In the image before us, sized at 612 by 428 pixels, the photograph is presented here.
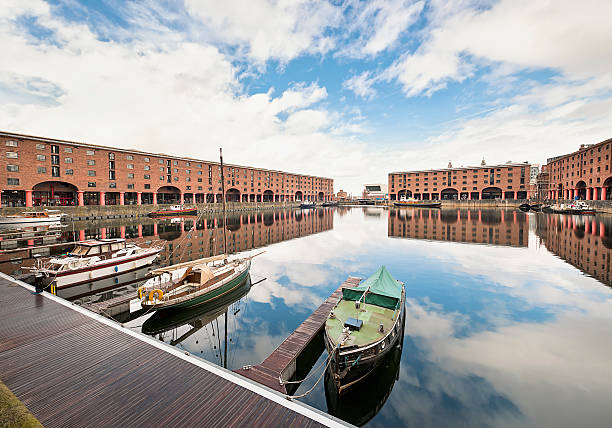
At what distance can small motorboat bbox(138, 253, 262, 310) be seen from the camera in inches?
539

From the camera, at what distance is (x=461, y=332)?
1291 cm

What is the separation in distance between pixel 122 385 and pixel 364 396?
7.37m

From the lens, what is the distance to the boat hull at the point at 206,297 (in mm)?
13488

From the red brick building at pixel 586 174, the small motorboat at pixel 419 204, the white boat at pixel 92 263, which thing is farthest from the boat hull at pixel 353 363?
the small motorboat at pixel 419 204

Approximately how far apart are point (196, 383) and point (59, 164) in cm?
7915

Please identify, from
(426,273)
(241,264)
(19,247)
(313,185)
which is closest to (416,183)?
(313,185)

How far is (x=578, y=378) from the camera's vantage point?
9398 mm

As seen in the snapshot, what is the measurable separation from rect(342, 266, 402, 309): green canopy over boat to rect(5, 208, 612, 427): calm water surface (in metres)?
2.05

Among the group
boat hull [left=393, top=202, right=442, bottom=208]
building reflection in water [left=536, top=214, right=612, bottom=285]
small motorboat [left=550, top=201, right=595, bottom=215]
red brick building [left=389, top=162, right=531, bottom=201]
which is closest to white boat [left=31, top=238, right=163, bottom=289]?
building reflection in water [left=536, top=214, right=612, bottom=285]

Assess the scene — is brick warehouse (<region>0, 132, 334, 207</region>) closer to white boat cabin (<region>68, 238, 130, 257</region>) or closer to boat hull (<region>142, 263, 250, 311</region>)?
white boat cabin (<region>68, 238, 130, 257</region>)

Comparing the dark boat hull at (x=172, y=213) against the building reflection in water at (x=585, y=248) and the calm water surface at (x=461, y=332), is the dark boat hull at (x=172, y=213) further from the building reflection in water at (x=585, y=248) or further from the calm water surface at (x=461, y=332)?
the building reflection in water at (x=585, y=248)

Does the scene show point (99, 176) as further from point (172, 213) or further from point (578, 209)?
point (578, 209)

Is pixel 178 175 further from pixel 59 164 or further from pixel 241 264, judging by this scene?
pixel 241 264

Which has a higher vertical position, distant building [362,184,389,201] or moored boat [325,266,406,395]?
distant building [362,184,389,201]
